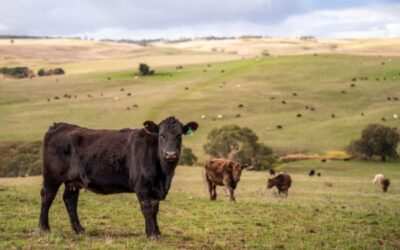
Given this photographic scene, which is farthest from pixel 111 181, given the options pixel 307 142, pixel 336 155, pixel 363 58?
pixel 363 58

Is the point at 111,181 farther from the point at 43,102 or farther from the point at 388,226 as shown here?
the point at 43,102

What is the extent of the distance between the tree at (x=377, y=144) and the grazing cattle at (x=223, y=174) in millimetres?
38490

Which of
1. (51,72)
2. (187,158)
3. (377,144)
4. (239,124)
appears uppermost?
(51,72)

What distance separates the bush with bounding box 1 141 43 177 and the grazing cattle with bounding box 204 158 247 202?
31.4 m

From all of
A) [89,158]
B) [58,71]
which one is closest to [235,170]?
[89,158]

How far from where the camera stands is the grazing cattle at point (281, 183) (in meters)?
33.5

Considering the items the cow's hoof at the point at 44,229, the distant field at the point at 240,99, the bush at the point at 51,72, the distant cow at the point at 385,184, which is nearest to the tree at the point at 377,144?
the distant field at the point at 240,99

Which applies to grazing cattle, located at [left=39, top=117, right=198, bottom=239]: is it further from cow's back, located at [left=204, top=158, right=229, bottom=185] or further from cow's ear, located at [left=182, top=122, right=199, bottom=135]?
cow's back, located at [left=204, top=158, right=229, bottom=185]

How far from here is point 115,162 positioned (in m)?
13.4

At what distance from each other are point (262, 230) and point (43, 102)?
9013 centimetres

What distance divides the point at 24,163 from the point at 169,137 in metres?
48.2

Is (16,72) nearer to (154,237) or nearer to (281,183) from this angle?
(281,183)

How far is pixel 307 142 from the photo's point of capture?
6975 centimetres

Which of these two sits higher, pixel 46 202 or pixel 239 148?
pixel 46 202
